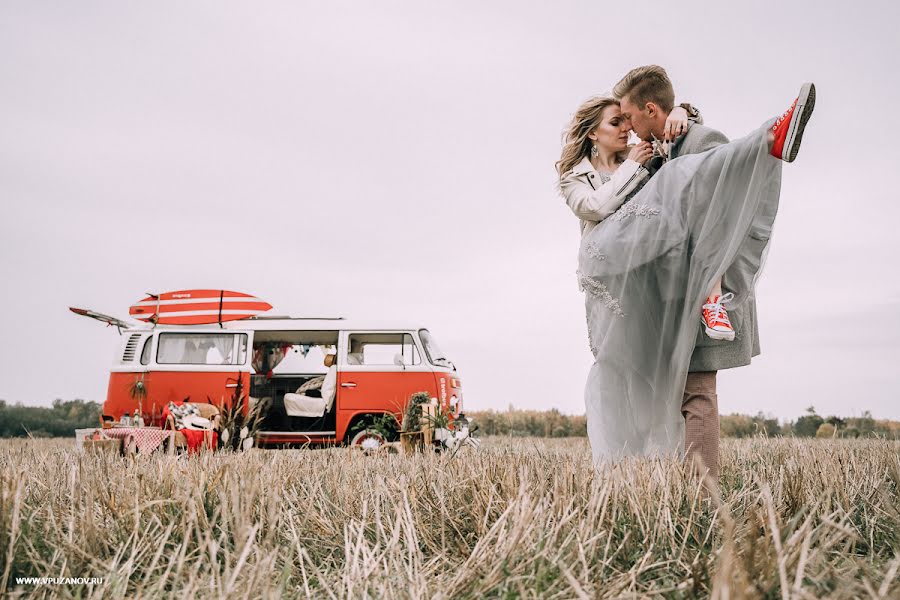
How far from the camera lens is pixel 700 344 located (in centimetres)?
284

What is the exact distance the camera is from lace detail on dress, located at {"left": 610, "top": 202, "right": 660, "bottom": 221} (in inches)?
110

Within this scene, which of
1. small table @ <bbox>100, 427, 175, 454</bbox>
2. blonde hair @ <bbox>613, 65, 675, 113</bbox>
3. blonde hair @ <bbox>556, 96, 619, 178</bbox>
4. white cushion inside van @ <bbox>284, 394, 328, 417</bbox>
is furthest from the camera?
white cushion inside van @ <bbox>284, 394, 328, 417</bbox>

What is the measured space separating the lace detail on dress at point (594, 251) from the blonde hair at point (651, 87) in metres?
0.74

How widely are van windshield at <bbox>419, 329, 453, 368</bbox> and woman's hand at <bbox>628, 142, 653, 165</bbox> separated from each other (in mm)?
6625

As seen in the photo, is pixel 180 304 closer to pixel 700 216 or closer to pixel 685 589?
pixel 700 216

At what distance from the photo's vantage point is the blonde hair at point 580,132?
11.1ft

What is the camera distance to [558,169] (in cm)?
345

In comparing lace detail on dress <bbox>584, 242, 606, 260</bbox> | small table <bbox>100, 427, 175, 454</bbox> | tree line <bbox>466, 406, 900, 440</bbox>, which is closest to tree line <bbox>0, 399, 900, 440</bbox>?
tree line <bbox>466, 406, 900, 440</bbox>

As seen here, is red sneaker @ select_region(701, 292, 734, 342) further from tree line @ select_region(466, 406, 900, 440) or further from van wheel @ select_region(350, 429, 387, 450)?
tree line @ select_region(466, 406, 900, 440)

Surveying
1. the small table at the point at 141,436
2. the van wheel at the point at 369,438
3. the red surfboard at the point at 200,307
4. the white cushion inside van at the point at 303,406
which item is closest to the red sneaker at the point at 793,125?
the small table at the point at 141,436

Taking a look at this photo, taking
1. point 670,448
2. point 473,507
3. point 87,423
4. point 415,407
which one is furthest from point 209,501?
point 87,423

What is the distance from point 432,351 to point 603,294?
22.0 ft

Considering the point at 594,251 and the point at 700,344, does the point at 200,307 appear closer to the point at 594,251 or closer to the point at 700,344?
the point at 594,251

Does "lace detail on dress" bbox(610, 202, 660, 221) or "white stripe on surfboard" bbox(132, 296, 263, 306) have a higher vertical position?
"white stripe on surfboard" bbox(132, 296, 263, 306)
